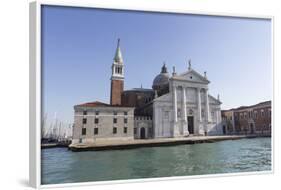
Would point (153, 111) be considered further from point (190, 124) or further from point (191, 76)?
point (191, 76)

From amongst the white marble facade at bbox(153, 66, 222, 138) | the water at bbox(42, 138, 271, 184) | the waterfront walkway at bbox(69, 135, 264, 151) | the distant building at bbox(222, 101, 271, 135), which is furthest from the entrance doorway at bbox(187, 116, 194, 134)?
the distant building at bbox(222, 101, 271, 135)

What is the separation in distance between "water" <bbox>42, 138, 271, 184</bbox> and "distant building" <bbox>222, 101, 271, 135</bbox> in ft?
0.58

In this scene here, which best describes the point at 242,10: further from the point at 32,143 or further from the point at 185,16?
the point at 32,143

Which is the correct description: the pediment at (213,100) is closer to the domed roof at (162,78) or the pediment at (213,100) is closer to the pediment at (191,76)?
the pediment at (191,76)

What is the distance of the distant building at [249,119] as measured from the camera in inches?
302

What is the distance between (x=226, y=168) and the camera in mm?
7445

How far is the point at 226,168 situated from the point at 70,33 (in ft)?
10.9

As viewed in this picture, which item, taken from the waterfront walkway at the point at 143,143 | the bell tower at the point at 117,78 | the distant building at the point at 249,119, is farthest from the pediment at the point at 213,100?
the bell tower at the point at 117,78

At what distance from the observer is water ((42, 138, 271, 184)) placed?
6562 mm

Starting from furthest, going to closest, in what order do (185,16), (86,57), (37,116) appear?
(185,16)
(86,57)
(37,116)

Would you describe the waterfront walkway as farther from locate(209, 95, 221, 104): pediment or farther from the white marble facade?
locate(209, 95, 221, 104): pediment

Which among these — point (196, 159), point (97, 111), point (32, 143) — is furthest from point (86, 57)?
point (196, 159)

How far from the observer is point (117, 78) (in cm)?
680

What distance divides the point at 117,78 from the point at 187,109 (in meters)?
1.39
